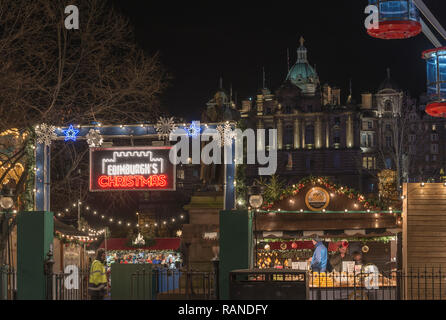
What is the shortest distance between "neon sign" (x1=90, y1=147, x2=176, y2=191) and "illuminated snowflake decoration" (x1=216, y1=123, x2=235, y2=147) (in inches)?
45.5

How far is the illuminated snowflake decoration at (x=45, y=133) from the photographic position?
17.1 metres

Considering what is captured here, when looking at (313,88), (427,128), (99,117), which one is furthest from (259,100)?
(99,117)

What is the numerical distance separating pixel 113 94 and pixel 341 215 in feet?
23.1

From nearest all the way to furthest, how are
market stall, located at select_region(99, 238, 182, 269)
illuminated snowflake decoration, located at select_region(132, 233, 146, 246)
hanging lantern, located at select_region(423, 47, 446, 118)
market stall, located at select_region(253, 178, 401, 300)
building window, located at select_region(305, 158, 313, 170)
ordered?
hanging lantern, located at select_region(423, 47, 446, 118)
market stall, located at select_region(253, 178, 401, 300)
market stall, located at select_region(99, 238, 182, 269)
illuminated snowflake decoration, located at select_region(132, 233, 146, 246)
building window, located at select_region(305, 158, 313, 170)

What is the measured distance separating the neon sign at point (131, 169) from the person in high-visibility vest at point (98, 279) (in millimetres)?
1657

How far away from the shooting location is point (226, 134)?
16.4 meters

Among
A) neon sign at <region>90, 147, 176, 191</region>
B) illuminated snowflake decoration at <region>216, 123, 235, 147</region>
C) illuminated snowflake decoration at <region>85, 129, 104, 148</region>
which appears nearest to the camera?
illuminated snowflake decoration at <region>216, 123, 235, 147</region>

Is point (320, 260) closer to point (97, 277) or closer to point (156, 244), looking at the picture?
point (97, 277)

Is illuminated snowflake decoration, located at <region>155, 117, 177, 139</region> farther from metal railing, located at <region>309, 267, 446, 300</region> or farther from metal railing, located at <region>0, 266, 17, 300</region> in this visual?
metal railing, located at <region>309, 267, 446, 300</region>

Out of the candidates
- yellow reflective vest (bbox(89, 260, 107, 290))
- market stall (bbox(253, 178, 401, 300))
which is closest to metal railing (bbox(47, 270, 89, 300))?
yellow reflective vest (bbox(89, 260, 107, 290))

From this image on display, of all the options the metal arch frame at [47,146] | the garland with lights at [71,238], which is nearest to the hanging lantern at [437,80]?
the metal arch frame at [47,146]

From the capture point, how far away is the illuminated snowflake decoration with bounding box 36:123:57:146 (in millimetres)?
17141

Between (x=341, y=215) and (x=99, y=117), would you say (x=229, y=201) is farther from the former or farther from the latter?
(x=99, y=117)

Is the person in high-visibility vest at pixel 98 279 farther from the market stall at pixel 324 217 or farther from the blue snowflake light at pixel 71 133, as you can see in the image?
the market stall at pixel 324 217
